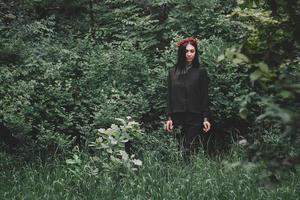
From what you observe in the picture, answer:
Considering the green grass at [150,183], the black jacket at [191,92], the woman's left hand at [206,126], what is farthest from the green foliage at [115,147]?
the woman's left hand at [206,126]

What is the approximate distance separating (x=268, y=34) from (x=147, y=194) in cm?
346

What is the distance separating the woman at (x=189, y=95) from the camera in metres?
7.94

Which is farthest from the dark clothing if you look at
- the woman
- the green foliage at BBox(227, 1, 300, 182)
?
the green foliage at BBox(227, 1, 300, 182)

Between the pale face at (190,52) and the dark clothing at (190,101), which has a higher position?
the pale face at (190,52)

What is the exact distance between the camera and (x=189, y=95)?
7.93m

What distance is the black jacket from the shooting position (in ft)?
26.0

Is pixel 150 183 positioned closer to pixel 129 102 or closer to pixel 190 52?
pixel 190 52

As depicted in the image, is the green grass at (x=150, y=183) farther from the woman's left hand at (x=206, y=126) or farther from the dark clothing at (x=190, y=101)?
the dark clothing at (x=190, y=101)

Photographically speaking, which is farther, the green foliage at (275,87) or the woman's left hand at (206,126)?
the woman's left hand at (206,126)

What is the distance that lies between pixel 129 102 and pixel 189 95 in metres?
1.51

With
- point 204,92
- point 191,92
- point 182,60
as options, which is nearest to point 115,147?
point 191,92

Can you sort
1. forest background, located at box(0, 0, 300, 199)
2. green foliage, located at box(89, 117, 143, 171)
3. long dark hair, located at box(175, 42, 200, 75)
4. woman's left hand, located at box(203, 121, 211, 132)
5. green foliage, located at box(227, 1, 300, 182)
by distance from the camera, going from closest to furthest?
green foliage, located at box(227, 1, 300, 182) < forest background, located at box(0, 0, 300, 199) < green foliage, located at box(89, 117, 143, 171) < woman's left hand, located at box(203, 121, 211, 132) < long dark hair, located at box(175, 42, 200, 75)

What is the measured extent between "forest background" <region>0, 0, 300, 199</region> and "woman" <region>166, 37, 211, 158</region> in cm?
41

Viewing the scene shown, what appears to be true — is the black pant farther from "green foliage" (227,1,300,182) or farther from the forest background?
"green foliage" (227,1,300,182)
